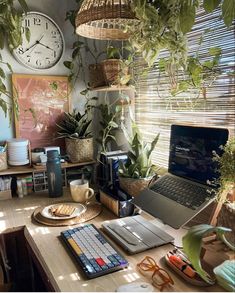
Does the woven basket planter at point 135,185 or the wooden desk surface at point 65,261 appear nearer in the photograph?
the wooden desk surface at point 65,261

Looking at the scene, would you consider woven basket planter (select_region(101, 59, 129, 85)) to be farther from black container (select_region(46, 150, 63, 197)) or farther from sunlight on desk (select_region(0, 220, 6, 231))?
sunlight on desk (select_region(0, 220, 6, 231))

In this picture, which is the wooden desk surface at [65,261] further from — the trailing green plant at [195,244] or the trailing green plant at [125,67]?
the trailing green plant at [125,67]

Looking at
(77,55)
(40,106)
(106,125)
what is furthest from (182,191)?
(77,55)

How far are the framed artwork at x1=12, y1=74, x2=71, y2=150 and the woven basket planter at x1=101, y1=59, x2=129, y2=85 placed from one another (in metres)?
0.45

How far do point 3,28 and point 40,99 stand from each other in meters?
0.50

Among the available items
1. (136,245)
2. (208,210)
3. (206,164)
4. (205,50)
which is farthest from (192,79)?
(136,245)

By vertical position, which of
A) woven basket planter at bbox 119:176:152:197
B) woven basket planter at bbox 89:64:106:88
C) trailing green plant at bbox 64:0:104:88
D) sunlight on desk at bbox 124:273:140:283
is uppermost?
trailing green plant at bbox 64:0:104:88

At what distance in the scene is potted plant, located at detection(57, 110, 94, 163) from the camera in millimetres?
1789

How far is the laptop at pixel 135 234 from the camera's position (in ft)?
3.28

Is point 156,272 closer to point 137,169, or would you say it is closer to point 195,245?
point 195,245

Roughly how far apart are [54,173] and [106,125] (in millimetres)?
539

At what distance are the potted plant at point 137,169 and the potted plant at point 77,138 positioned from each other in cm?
45

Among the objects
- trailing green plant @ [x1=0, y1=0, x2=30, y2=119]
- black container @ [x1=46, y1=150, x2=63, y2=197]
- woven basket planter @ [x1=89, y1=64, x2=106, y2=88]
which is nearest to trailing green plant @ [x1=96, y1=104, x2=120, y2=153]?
woven basket planter @ [x1=89, y1=64, x2=106, y2=88]

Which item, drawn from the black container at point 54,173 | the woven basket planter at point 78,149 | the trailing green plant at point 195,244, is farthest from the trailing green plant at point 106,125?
the trailing green plant at point 195,244
